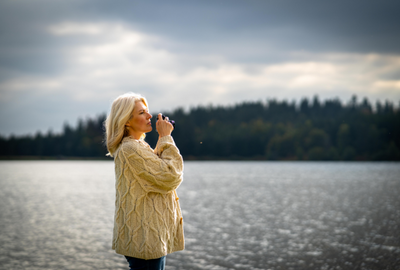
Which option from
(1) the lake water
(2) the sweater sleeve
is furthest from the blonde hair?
(1) the lake water

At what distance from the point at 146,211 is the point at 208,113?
465 ft

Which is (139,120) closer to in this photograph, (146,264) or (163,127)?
(163,127)

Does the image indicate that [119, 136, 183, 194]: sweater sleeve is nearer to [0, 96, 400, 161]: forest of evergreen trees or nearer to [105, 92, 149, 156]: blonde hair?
[105, 92, 149, 156]: blonde hair

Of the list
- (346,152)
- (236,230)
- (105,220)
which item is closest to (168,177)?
(236,230)

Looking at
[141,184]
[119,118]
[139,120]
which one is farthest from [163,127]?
[141,184]

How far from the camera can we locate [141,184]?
10.6ft

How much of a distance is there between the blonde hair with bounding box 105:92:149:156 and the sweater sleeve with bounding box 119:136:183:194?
0.15 metres

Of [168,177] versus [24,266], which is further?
[24,266]

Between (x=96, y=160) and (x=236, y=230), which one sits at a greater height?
(x=236, y=230)

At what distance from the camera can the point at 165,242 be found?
330 cm

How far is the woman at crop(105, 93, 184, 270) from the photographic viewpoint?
3207mm

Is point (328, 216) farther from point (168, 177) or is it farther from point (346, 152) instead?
point (346, 152)

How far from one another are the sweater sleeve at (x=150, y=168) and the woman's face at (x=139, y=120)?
16cm

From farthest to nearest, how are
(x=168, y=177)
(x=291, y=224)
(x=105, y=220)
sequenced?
(x=105, y=220)
(x=291, y=224)
(x=168, y=177)
